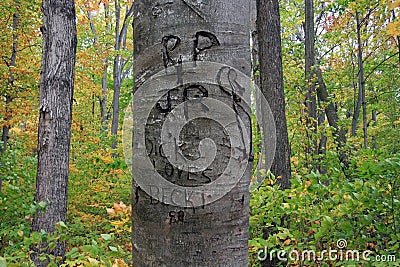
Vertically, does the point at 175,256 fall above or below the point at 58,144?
below

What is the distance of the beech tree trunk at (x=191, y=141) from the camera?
838 millimetres

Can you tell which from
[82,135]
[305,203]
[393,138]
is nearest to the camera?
[305,203]

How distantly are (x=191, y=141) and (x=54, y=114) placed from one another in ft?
11.5

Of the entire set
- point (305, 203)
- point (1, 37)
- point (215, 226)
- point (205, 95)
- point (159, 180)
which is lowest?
point (305, 203)

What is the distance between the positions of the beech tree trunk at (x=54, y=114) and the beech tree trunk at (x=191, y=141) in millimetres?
3382

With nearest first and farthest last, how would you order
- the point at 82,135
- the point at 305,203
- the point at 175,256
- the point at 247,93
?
1. the point at 175,256
2. the point at 247,93
3. the point at 305,203
4. the point at 82,135

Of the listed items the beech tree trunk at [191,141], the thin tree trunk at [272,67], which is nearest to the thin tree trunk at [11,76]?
the thin tree trunk at [272,67]

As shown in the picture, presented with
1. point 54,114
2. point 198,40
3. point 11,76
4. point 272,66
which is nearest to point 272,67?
point 272,66

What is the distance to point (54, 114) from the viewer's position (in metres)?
3.94

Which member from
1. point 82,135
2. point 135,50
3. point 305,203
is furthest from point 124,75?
point 135,50

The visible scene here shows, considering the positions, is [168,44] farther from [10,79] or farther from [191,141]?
[10,79]

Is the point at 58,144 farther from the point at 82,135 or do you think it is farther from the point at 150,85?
the point at 82,135

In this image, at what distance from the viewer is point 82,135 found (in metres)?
9.52

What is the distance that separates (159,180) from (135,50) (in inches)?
14.6
